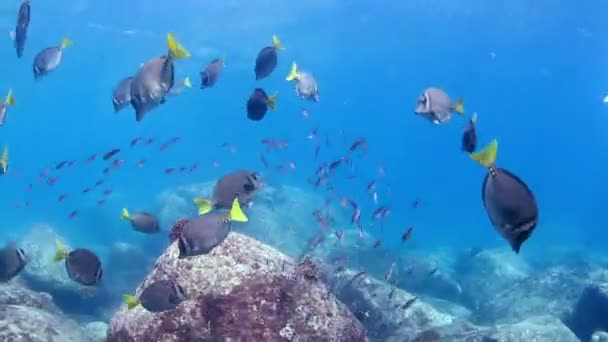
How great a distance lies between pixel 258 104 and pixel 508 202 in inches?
158

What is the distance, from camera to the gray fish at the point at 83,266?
5.02 m

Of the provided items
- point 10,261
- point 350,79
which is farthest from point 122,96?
point 350,79

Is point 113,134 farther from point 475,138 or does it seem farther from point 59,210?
point 475,138

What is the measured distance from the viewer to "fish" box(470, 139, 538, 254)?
2713 mm

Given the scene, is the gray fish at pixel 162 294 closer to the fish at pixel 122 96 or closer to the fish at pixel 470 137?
the fish at pixel 122 96

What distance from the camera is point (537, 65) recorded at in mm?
51688

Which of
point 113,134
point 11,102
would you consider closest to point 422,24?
point 11,102

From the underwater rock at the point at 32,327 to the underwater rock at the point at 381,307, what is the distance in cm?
556

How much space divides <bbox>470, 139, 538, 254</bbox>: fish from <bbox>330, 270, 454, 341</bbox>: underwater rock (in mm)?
7818

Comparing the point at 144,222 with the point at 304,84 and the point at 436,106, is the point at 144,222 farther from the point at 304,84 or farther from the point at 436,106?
the point at 436,106

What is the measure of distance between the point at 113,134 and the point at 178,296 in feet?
641

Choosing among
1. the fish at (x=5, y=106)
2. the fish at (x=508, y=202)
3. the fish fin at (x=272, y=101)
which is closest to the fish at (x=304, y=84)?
the fish fin at (x=272, y=101)

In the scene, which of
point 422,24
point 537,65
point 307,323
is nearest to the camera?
point 307,323

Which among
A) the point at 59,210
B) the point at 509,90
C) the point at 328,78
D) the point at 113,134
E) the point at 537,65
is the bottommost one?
the point at 113,134
